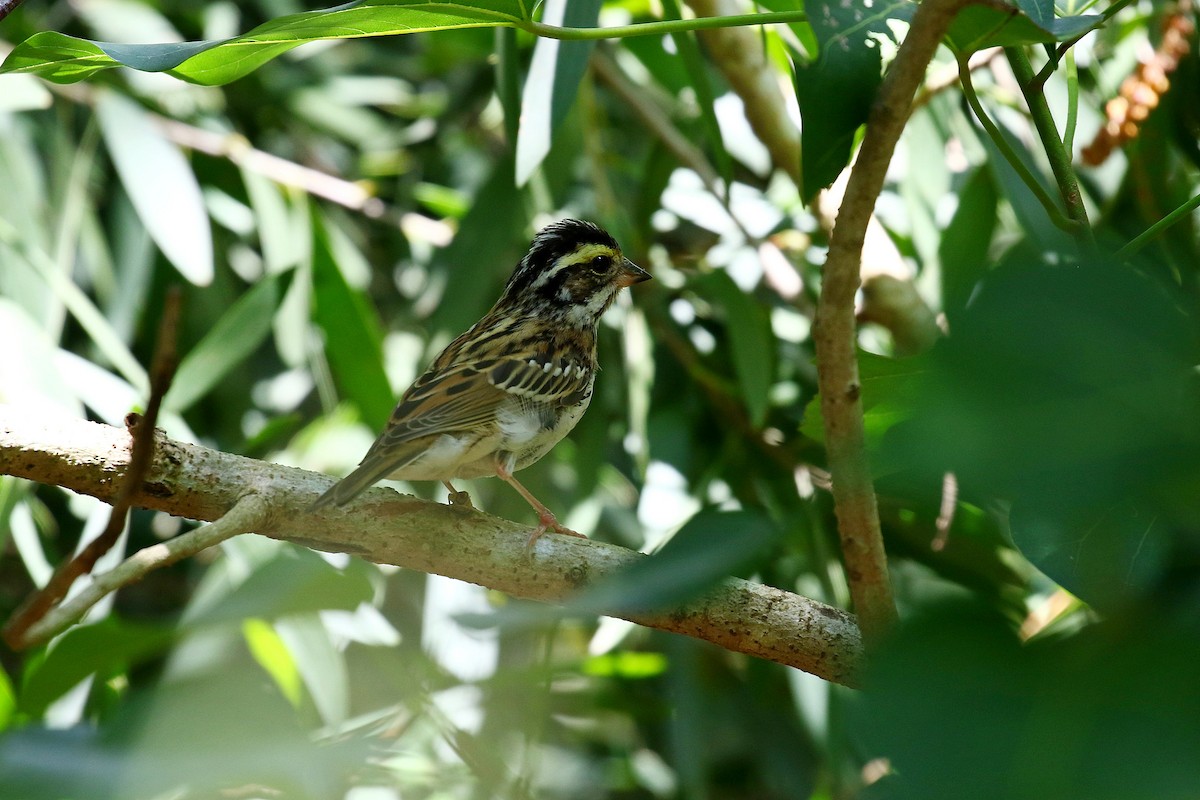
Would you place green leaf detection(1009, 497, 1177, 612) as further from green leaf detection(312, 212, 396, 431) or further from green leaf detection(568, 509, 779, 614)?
green leaf detection(312, 212, 396, 431)

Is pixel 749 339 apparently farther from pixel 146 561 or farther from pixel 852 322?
pixel 146 561

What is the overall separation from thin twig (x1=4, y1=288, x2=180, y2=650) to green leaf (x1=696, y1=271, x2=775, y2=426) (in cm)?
225

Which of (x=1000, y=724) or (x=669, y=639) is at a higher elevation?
(x=1000, y=724)

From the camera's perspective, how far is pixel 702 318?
4480 mm

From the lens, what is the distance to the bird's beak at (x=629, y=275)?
3.84 metres

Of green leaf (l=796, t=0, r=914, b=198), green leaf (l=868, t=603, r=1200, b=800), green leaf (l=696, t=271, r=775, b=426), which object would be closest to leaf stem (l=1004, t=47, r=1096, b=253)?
green leaf (l=796, t=0, r=914, b=198)

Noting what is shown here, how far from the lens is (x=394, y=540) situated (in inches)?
92.6

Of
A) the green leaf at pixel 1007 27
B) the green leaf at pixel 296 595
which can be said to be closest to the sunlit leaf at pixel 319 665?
the green leaf at pixel 296 595

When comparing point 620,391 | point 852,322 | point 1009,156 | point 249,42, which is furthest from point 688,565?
point 620,391

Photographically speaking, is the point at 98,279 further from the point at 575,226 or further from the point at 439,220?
the point at 575,226

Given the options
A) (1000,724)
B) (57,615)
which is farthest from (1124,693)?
(57,615)

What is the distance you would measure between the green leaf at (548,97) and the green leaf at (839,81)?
51.5 inches

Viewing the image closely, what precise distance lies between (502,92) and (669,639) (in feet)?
5.89

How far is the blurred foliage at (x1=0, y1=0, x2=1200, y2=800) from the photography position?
0.66 meters
